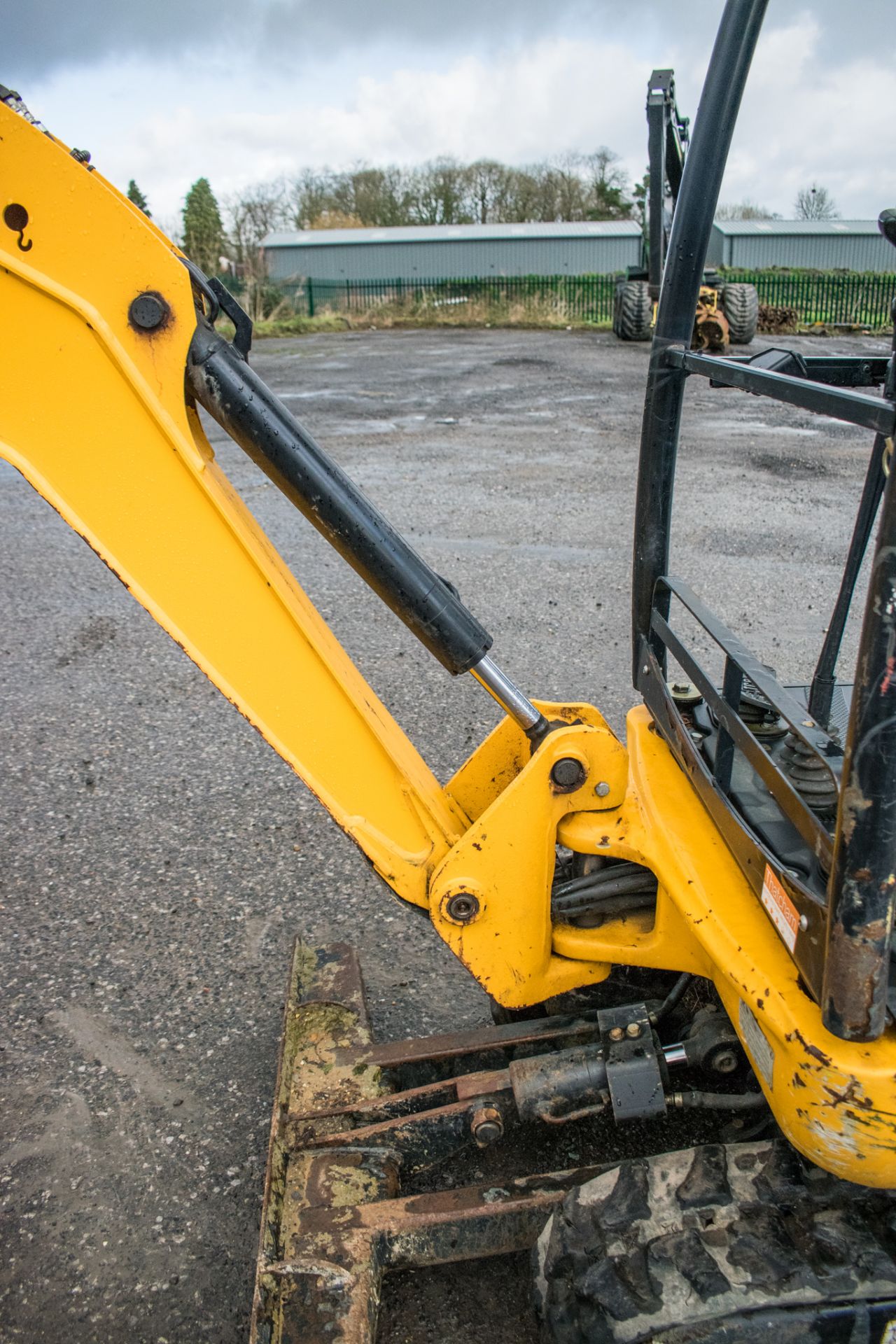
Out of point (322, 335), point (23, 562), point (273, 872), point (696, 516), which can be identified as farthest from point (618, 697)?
point (322, 335)

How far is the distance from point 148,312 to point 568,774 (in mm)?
1024

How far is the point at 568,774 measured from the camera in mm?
1832

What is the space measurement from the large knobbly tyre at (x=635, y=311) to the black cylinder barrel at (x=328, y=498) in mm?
17913

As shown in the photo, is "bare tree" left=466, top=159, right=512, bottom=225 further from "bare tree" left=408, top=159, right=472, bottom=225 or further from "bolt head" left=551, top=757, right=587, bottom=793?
"bolt head" left=551, top=757, right=587, bottom=793

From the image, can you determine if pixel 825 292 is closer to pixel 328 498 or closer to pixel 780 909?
pixel 328 498

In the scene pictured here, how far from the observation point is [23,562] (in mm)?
6402

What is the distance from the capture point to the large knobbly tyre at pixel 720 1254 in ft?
4.47

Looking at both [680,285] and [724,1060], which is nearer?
[724,1060]

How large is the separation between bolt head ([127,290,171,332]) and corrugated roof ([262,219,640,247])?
38.8 metres

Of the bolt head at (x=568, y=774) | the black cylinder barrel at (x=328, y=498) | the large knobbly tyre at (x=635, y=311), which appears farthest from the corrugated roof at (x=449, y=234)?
the bolt head at (x=568, y=774)

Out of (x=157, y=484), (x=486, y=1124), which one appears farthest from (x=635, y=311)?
(x=486, y=1124)

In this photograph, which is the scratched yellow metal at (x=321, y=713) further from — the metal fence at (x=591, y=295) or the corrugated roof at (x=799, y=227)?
the corrugated roof at (x=799, y=227)

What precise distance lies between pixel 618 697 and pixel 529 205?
4496 centimetres

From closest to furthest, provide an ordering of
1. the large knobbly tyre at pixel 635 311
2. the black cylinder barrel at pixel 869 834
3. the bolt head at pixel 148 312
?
the black cylinder barrel at pixel 869 834, the bolt head at pixel 148 312, the large knobbly tyre at pixel 635 311
